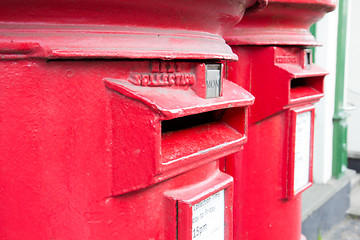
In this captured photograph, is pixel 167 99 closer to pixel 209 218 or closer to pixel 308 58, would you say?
pixel 209 218

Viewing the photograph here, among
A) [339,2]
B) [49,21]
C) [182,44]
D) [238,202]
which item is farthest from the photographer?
[339,2]

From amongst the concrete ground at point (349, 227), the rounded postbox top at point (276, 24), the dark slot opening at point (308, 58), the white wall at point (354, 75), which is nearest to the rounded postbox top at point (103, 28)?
the rounded postbox top at point (276, 24)

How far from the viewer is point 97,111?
2.86ft

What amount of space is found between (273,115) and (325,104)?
2.16 m

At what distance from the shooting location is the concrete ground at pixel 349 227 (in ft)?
11.5

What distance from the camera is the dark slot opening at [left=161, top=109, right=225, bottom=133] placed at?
3.75 ft

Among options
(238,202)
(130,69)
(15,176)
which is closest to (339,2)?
(238,202)

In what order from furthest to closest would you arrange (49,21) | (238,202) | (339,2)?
(339,2)
(238,202)
(49,21)

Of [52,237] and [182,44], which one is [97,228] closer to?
[52,237]

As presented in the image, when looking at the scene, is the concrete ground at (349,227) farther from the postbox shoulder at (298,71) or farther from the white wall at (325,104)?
the postbox shoulder at (298,71)

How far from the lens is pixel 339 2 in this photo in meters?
3.79

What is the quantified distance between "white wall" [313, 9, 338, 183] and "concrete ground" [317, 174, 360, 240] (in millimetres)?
472

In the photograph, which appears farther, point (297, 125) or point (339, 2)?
point (339, 2)

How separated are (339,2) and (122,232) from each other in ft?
11.9
